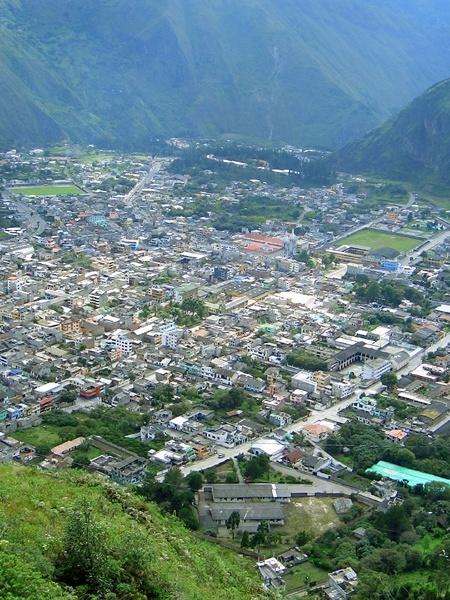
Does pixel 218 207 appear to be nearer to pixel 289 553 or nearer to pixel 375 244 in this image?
pixel 375 244

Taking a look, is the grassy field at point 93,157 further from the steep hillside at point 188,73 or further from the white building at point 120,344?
the white building at point 120,344

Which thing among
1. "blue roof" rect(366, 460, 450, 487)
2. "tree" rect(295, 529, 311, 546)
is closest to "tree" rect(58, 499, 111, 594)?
"tree" rect(295, 529, 311, 546)

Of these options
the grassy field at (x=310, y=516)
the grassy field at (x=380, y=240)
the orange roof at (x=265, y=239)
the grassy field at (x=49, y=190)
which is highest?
the grassy field at (x=310, y=516)

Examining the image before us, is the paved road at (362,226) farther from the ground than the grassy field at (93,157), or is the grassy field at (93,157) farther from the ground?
the grassy field at (93,157)

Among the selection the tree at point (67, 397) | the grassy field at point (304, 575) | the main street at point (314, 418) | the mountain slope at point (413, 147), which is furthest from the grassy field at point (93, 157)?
the grassy field at point (304, 575)

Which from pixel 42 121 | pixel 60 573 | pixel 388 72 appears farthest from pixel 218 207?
pixel 388 72

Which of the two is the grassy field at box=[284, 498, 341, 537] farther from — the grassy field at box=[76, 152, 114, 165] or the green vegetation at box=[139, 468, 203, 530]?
the grassy field at box=[76, 152, 114, 165]
